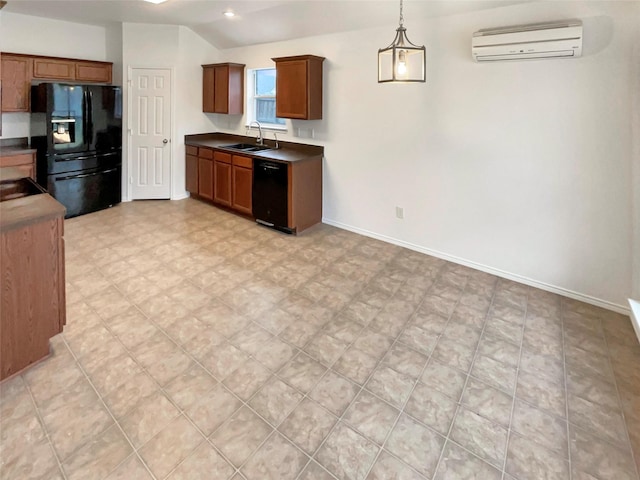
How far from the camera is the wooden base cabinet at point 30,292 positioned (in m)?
2.08

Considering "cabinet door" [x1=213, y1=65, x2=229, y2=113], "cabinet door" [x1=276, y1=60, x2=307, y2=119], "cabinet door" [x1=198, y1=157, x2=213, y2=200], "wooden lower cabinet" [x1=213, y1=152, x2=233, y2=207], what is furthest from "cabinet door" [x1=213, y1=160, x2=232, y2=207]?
"cabinet door" [x1=276, y1=60, x2=307, y2=119]

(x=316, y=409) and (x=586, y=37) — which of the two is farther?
(x=586, y=37)

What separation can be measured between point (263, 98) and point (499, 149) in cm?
357

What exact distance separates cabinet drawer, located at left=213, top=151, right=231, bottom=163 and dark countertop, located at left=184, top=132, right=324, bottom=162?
0.08m

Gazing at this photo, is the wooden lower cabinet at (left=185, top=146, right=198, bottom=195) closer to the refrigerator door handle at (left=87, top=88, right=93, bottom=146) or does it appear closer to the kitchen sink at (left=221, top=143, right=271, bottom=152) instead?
the kitchen sink at (left=221, top=143, right=271, bottom=152)

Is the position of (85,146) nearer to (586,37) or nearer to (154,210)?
(154,210)

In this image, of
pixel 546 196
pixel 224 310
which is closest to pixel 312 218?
pixel 224 310

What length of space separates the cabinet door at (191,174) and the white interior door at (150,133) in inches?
10.4

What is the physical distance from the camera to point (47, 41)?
525cm

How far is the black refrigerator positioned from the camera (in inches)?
186

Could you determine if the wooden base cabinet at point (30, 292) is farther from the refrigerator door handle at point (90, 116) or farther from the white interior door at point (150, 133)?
the white interior door at point (150, 133)

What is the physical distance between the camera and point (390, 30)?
4094 mm

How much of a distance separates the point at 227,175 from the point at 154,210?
1.20 m

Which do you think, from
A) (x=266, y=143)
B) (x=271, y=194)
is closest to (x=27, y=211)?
(x=271, y=194)
